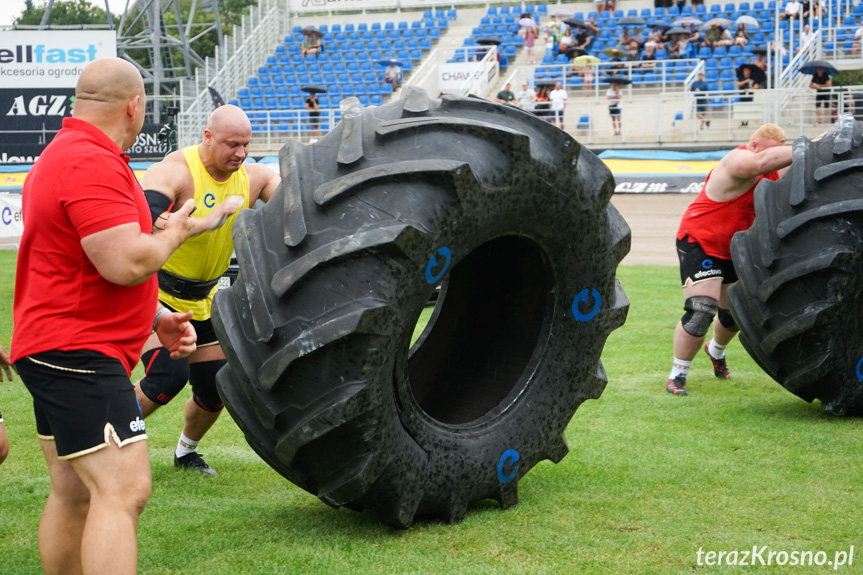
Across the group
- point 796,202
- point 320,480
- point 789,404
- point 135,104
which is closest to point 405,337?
point 320,480

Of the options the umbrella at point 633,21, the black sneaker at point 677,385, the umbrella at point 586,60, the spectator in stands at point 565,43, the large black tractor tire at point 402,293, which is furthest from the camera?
the spectator in stands at point 565,43

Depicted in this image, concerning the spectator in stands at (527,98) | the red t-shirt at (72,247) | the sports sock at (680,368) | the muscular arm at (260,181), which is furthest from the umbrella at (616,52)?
the red t-shirt at (72,247)

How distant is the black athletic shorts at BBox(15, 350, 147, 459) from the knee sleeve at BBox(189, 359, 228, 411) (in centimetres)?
188

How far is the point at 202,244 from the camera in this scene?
4.84 m

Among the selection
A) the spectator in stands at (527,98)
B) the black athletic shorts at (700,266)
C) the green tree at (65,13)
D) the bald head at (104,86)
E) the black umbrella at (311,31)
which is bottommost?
the black athletic shorts at (700,266)

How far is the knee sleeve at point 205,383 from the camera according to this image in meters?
4.99

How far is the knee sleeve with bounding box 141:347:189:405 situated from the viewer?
490 cm

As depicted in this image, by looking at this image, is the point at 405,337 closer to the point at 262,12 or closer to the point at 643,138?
the point at 643,138

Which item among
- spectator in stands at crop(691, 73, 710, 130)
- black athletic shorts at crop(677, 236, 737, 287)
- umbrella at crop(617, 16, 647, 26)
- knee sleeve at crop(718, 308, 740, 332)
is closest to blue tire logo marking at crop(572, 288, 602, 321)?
black athletic shorts at crop(677, 236, 737, 287)

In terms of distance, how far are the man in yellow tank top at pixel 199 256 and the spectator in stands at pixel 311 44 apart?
27.3 meters

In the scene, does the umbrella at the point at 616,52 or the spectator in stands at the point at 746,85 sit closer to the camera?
the spectator in stands at the point at 746,85

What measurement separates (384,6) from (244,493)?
102 ft

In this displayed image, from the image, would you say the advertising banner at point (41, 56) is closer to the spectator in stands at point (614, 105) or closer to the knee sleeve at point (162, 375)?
the spectator in stands at point (614, 105)

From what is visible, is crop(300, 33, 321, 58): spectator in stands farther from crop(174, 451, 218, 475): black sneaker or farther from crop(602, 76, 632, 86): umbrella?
crop(174, 451, 218, 475): black sneaker
